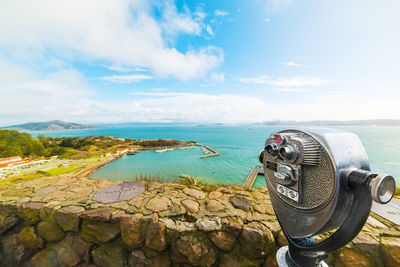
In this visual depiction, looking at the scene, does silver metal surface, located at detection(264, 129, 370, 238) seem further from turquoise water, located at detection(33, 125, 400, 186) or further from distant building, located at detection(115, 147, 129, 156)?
distant building, located at detection(115, 147, 129, 156)

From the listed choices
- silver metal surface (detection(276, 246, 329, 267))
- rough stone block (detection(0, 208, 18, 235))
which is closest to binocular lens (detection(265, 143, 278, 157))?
silver metal surface (detection(276, 246, 329, 267))

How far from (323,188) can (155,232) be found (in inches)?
72.1

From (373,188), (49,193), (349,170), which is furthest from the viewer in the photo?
(49,193)

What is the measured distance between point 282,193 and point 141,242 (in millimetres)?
1854

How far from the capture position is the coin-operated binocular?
2.72 ft

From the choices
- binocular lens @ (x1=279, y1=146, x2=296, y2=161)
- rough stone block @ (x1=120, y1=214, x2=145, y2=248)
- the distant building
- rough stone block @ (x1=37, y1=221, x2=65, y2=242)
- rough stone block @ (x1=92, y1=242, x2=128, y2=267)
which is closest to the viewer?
binocular lens @ (x1=279, y1=146, x2=296, y2=161)

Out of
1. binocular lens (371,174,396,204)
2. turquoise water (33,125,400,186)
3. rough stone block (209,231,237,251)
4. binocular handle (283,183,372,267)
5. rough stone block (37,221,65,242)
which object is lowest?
turquoise water (33,125,400,186)

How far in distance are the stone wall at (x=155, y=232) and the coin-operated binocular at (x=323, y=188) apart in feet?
A: 2.00

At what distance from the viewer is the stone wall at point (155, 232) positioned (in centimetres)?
157

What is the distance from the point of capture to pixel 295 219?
1101mm

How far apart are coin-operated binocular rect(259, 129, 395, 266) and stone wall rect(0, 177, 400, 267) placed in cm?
61

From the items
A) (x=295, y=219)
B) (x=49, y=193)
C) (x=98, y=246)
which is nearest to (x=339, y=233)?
(x=295, y=219)

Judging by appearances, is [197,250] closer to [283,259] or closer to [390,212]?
[283,259]

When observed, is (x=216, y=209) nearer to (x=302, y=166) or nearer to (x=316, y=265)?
(x=316, y=265)
